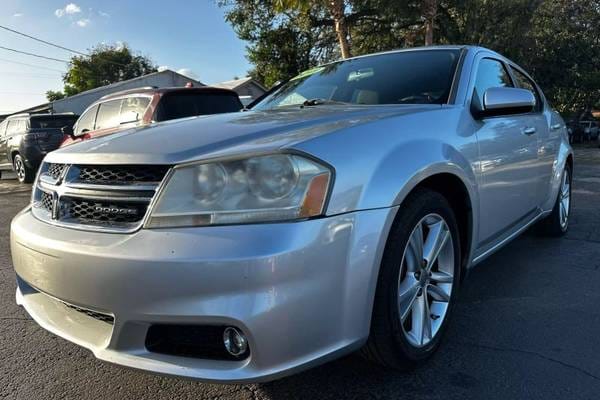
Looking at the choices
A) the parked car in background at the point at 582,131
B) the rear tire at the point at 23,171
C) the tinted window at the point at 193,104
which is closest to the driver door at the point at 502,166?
the tinted window at the point at 193,104

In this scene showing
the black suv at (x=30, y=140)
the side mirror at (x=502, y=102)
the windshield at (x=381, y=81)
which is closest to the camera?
the side mirror at (x=502, y=102)

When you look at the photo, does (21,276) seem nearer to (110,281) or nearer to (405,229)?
(110,281)

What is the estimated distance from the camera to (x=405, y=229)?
212cm

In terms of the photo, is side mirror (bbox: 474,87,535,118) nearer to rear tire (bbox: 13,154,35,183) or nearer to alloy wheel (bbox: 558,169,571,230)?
alloy wheel (bbox: 558,169,571,230)

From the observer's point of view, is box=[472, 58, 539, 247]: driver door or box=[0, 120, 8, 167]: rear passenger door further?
box=[0, 120, 8, 167]: rear passenger door

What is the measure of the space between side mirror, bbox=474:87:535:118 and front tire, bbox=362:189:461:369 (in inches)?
29.5

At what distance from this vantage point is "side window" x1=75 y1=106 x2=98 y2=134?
9.02 meters

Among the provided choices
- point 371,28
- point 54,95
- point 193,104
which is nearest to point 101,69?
point 54,95

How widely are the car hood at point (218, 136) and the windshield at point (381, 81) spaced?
1.25 ft

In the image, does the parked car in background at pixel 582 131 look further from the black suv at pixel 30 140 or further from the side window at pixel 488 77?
the side window at pixel 488 77

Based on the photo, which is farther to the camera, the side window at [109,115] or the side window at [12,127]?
the side window at [12,127]

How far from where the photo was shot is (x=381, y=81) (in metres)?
3.26

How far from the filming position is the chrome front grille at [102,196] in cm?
192

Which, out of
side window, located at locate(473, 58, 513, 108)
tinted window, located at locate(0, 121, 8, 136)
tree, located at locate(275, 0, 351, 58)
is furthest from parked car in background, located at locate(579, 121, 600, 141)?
side window, located at locate(473, 58, 513, 108)
